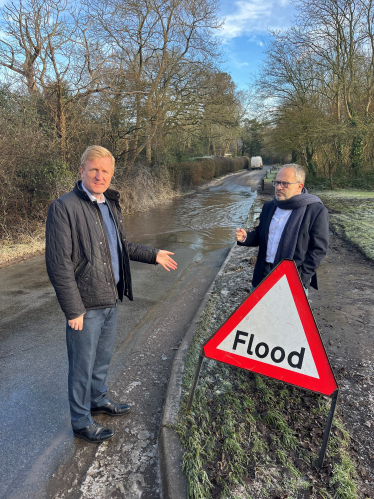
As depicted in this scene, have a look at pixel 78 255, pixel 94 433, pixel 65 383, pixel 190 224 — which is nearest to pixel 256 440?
pixel 94 433

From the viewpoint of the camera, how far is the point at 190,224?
13.4 metres

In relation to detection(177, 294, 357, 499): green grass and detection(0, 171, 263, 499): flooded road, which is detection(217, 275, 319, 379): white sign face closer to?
detection(177, 294, 357, 499): green grass

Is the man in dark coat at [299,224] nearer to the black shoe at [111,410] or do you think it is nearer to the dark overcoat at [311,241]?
the dark overcoat at [311,241]

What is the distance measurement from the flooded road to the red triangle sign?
0.98 m

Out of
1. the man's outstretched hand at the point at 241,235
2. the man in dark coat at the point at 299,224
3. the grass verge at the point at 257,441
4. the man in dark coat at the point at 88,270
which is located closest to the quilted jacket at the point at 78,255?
the man in dark coat at the point at 88,270

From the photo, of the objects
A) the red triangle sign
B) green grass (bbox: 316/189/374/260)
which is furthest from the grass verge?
green grass (bbox: 316/189/374/260)

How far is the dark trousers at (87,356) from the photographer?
2506 millimetres

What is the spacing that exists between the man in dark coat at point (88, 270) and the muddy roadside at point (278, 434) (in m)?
0.80

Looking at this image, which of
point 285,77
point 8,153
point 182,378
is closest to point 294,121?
point 285,77

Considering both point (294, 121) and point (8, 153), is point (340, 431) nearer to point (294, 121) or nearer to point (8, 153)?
point (8, 153)

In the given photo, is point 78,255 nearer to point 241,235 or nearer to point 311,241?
point 241,235

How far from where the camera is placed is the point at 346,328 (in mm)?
4355

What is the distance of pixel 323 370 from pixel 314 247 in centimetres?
119

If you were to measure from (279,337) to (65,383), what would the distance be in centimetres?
225
